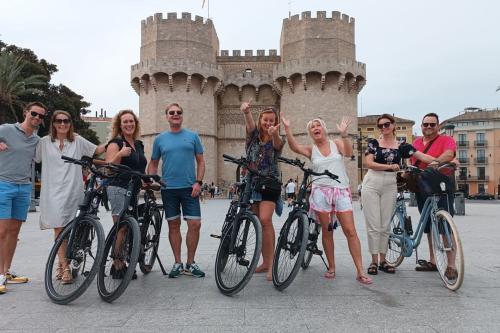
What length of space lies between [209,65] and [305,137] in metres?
8.74

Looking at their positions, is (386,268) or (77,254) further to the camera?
(386,268)

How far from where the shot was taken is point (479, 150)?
5903 centimetres

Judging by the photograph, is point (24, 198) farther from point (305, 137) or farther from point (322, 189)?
point (305, 137)

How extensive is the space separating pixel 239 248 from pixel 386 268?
182cm

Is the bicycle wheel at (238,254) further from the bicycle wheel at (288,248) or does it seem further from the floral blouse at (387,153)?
the floral blouse at (387,153)

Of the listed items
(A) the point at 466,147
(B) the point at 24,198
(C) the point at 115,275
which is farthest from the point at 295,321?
(A) the point at 466,147

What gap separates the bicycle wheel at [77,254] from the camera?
3.73 meters

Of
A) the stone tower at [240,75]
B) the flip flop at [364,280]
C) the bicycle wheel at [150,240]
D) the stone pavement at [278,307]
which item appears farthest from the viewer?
the stone tower at [240,75]

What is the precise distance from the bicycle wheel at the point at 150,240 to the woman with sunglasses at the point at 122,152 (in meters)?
0.23

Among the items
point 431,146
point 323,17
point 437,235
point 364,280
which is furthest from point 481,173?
point 364,280

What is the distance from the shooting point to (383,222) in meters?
4.88

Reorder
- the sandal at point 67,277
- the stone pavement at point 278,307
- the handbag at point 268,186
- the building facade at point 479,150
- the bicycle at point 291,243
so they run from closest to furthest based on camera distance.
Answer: the stone pavement at point 278,307, the sandal at point 67,277, the bicycle at point 291,243, the handbag at point 268,186, the building facade at point 479,150

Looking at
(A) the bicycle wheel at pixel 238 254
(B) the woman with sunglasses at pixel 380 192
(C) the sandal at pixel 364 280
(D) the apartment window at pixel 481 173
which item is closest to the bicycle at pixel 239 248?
(A) the bicycle wheel at pixel 238 254

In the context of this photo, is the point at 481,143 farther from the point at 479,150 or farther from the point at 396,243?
the point at 396,243
